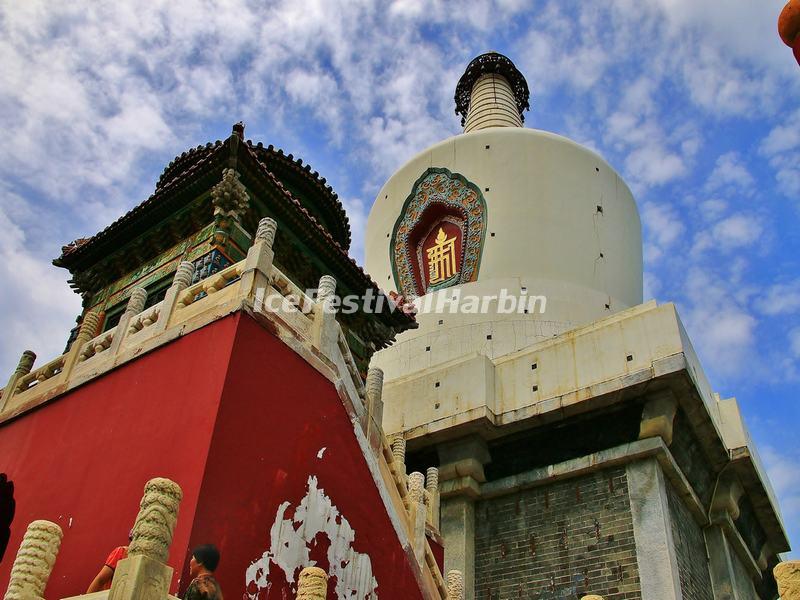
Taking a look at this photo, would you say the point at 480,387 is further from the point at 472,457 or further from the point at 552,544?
the point at 552,544

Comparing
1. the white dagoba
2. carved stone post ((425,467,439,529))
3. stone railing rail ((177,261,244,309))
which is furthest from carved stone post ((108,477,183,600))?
the white dagoba

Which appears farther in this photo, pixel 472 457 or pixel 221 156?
pixel 472 457

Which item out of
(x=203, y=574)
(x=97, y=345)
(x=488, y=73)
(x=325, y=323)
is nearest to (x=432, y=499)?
(x=325, y=323)


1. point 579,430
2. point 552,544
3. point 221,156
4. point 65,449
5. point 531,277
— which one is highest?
point 531,277

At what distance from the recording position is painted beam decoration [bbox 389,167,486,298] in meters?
16.2

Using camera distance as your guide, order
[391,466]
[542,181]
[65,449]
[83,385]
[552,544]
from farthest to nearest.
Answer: [542,181] → [552,544] → [391,466] → [83,385] → [65,449]

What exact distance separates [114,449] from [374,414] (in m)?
2.99

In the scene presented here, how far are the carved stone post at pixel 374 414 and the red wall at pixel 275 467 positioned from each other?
16.8 inches

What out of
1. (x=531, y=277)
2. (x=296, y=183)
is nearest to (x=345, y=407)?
(x=296, y=183)

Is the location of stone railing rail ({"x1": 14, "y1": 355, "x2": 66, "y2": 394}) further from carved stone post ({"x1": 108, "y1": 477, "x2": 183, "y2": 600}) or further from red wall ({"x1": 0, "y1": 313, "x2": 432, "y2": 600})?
carved stone post ({"x1": 108, "y1": 477, "x2": 183, "y2": 600})

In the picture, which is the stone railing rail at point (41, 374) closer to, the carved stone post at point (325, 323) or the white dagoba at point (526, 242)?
the carved stone post at point (325, 323)

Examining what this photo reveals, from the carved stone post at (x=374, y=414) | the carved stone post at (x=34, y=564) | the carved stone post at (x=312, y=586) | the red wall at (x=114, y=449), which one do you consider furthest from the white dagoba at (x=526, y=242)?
the carved stone post at (x=34, y=564)

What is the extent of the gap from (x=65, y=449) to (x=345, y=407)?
284 centimetres

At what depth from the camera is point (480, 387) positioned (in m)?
12.7
